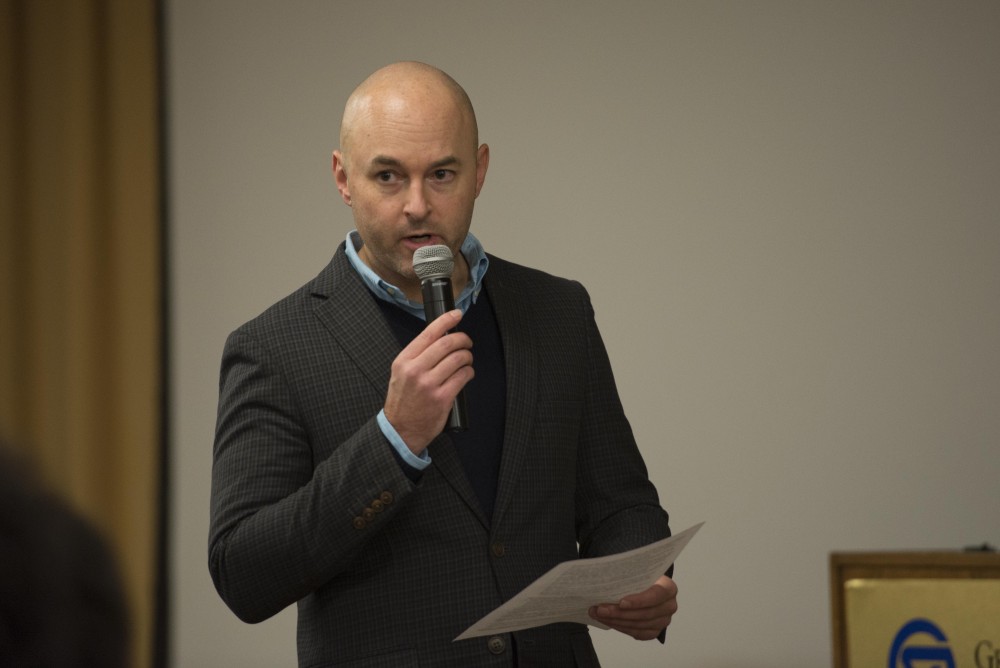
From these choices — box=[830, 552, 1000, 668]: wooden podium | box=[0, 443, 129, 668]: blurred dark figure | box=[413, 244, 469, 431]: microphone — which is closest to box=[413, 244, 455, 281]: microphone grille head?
box=[413, 244, 469, 431]: microphone

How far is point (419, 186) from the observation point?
1.82m

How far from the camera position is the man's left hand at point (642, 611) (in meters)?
1.74

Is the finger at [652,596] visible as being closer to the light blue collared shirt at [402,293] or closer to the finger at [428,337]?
the light blue collared shirt at [402,293]

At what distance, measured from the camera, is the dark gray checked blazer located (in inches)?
64.6

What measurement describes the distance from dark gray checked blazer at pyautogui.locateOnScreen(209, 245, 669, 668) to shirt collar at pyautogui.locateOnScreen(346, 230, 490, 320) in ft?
0.07

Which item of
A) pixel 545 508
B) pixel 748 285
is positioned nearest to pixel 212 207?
pixel 748 285

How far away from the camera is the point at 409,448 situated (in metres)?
1.64

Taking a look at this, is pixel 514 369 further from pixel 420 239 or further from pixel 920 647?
pixel 920 647

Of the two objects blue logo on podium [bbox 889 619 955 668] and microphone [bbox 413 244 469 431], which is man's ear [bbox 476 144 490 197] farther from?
blue logo on podium [bbox 889 619 955 668]

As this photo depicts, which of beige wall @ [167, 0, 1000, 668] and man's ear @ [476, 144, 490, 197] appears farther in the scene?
beige wall @ [167, 0, 1000, 668]

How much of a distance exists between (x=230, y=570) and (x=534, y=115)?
7.16 feet

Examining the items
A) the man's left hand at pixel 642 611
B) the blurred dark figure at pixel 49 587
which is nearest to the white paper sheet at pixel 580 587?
the man's left hand at pixel 642 611

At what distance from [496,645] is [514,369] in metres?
0.42

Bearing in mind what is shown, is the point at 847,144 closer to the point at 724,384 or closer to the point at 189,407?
the point at 724,384
